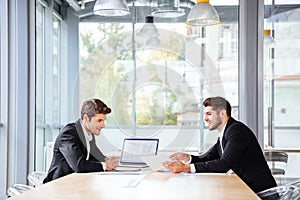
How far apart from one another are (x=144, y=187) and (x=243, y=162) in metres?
1.00

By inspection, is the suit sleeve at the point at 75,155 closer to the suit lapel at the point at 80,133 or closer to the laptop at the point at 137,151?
the suit lapel at the point at 80,133

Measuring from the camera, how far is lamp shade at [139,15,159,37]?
4.87 m

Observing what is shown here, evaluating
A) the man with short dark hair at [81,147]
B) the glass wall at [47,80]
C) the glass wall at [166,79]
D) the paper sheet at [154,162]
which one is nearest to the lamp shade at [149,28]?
the glass wall at [166,79]

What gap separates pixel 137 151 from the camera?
3484mm

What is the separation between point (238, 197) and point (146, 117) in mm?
2626

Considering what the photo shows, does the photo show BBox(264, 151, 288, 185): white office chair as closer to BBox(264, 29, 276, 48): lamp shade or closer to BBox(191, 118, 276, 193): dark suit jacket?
BBox(264, 29, 276, 48): lamp shade

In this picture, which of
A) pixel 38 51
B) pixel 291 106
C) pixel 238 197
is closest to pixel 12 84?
pixel 38 51

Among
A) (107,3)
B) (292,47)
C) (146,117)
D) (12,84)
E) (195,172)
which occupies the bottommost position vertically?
(195,172)

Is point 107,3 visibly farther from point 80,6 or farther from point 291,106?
point 291,106

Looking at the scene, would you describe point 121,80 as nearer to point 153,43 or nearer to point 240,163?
point 153,43

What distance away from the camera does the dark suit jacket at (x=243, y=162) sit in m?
3.19

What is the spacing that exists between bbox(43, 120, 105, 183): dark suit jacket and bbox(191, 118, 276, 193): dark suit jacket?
0.75m

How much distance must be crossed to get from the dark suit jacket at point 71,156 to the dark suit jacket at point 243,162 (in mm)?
746

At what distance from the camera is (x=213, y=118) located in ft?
11.6
